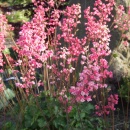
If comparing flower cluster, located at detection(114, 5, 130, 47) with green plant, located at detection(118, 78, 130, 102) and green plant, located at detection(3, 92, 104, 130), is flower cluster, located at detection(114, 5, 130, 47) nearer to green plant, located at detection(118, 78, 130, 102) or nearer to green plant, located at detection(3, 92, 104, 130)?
green plant, located at detection(118, 78, 130, 102)

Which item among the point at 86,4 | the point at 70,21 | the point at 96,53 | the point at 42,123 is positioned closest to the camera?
the point at 96,53

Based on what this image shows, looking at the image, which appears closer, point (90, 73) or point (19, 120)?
point (90, 73)

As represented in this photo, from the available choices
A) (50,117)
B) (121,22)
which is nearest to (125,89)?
(121,22)

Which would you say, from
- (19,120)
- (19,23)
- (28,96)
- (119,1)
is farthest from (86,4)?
(19,23)

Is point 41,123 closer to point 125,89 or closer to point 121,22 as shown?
point 125,89

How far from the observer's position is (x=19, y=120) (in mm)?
3596

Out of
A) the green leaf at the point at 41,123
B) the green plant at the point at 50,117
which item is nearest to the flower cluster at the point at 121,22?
the green plant at the point at 50,117

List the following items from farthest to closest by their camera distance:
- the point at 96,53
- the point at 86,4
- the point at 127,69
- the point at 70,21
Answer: the point at 86,4 → the point at 127,69 → the point at 70,21 → the point at 96,53

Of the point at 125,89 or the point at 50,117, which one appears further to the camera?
the point at 125,89

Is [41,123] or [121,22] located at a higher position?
[121,22]

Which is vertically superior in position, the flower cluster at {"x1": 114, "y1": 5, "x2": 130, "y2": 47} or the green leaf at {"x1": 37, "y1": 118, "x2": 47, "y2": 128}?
the flower cluster at {"x1": 114, "y1": 5, "x2": 130, "y2": 47}

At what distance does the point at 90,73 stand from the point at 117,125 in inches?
63.4

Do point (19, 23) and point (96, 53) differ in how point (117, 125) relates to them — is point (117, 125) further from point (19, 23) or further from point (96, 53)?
point (19, 23)

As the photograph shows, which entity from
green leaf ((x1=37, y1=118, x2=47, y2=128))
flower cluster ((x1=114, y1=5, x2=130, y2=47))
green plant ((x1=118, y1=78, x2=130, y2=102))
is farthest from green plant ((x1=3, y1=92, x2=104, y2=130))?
flower cluster ((x1=114, y1=5, x2=130, y2=47))
